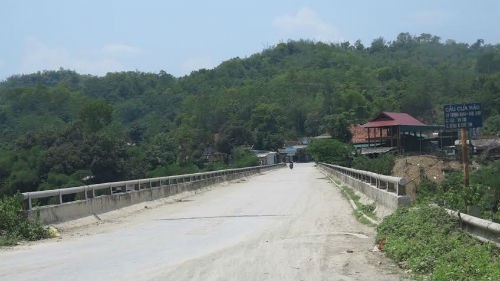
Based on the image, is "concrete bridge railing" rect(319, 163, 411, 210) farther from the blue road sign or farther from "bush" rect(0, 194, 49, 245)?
"bush" rect(0, 194, 49, 245)

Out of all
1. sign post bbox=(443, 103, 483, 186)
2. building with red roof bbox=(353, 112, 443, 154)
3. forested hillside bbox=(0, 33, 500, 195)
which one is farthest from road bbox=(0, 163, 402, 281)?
building with red roof bbox=(353, 112, 443, 154)

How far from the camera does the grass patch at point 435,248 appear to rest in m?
7.78

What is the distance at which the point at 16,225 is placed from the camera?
14805mm

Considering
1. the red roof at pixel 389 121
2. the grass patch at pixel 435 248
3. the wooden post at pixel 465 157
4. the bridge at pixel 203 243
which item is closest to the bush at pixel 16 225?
the bridge at pixel 203 243

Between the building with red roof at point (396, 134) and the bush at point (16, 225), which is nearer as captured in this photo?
the bush at point (16, 225)

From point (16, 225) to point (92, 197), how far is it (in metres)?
4.41

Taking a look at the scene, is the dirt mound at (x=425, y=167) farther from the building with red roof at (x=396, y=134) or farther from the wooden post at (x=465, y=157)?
the wooden post at (x=465, y=157)

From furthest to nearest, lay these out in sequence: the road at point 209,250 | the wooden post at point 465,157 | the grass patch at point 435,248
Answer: the wooden post at point 465,157 < the road at point 209,250 < the grass patch at point 435,248

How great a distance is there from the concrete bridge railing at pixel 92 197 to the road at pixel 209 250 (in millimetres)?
460

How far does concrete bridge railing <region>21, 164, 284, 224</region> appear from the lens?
16016 millimetres

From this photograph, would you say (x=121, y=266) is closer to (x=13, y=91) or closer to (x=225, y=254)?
(x=225, y=254)

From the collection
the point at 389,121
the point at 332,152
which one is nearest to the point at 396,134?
the point at 389,121

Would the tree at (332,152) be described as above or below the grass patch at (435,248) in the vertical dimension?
below

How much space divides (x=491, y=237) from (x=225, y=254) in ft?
14.8
